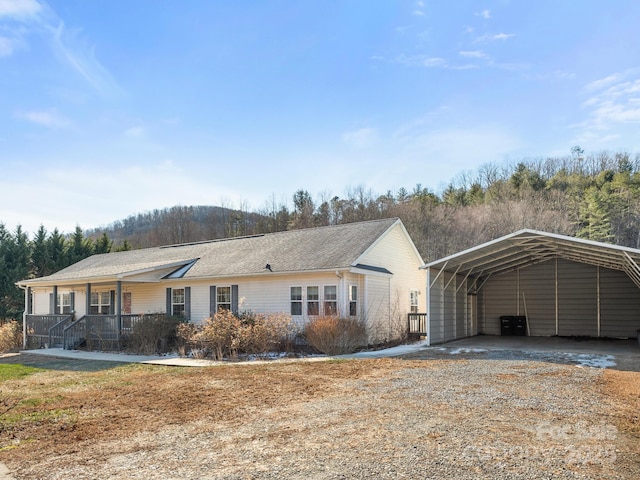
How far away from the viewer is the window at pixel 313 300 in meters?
16.5

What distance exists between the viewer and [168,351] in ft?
53.2

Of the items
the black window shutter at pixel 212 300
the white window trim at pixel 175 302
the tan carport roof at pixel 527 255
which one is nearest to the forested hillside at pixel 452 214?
the white window trim at pixel 175 302

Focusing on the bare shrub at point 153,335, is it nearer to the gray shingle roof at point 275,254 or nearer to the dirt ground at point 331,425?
the gray shingle roof at point 275,254

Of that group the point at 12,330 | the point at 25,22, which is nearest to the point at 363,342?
the point at 25,22

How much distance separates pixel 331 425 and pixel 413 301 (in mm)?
15172

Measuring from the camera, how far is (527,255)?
63.0 feet

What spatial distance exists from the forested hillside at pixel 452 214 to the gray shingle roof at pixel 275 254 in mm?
13626

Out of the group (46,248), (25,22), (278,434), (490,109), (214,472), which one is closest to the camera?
(214,472)

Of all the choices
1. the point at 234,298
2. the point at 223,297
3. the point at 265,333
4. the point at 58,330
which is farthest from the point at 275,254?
the point at 58,330

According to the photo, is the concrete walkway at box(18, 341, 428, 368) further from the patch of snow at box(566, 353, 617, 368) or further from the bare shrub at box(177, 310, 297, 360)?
the patch of snow at box(566, 353, 617, 368)

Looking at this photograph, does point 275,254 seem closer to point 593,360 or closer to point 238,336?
point 238,336

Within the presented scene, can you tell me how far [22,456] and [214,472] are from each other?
2.27m

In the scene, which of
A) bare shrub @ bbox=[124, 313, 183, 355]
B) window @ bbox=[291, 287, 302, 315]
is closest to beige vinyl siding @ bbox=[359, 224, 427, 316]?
window @ bbox=[291, 287, 302, 315]

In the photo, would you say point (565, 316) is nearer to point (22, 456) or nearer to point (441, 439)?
point (441, 439)
